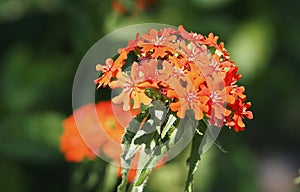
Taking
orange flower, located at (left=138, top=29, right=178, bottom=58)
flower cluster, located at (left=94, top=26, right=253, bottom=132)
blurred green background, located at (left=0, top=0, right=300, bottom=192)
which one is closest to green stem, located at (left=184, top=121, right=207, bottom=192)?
flower cluster, located at (left=94, top=26, right=253, bottom=132)

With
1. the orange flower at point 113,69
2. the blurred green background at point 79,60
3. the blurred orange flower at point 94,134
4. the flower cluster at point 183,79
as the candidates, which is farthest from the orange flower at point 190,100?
the blurred green background at point 79,60

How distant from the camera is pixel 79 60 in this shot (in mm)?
3150

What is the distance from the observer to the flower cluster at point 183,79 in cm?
140

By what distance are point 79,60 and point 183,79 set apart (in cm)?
178

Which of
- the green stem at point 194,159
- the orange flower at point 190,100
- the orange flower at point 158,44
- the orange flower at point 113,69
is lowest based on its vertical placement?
the green stem at point 194,159

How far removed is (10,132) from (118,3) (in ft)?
2.17

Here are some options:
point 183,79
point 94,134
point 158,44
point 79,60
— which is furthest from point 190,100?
point 79,60

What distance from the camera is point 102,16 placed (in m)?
2.95

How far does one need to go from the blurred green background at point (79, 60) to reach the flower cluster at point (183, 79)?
133 cm

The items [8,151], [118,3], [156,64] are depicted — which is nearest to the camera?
[156,64]

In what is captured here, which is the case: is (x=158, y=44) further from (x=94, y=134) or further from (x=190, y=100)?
(x=94, y=134)

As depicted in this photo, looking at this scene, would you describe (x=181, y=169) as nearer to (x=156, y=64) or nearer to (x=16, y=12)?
(x=16, y=12)

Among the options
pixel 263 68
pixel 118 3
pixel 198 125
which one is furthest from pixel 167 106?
pixel 263 68

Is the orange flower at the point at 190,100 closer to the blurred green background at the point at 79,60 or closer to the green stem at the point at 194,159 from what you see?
the green stem at the point at 194,159
